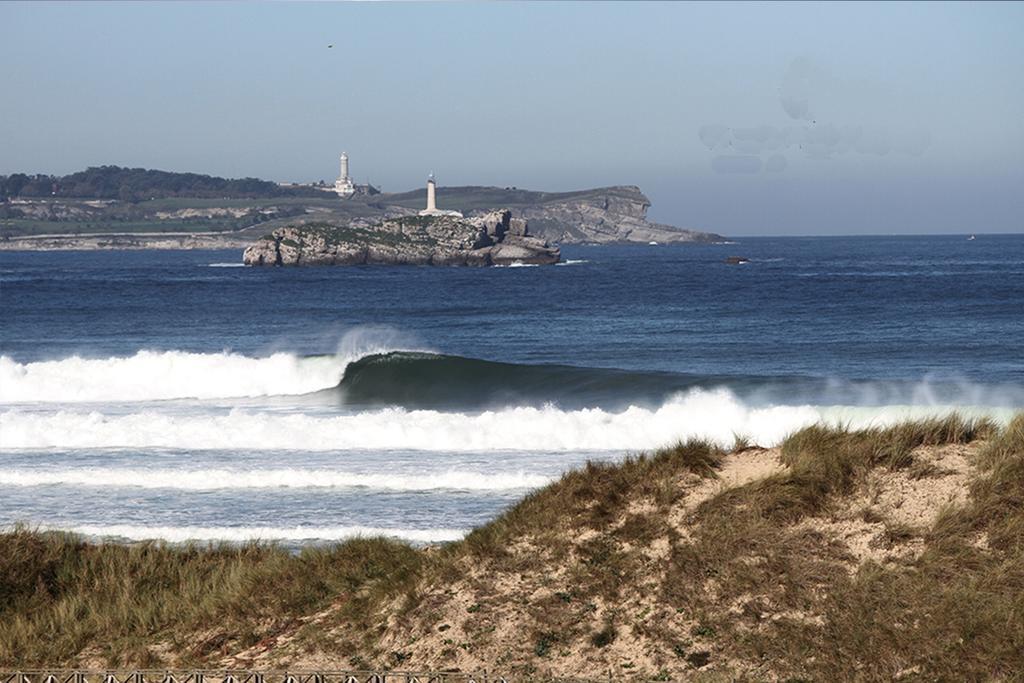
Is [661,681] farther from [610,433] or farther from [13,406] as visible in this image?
[13,406]

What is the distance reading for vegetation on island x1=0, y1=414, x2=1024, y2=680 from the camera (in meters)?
9.35

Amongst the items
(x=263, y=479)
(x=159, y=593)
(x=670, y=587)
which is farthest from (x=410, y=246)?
(x=670, y=587)

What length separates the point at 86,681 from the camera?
384 inches

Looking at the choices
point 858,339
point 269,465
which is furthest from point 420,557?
point 858,339

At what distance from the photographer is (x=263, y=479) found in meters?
21.8

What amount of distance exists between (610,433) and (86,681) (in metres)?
18.7

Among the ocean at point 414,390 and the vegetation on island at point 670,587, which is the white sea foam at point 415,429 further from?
the vegetation on island at point 670,587

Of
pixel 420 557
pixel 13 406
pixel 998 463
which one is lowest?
pixel 13 406

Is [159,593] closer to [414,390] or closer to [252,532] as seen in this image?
[252,532]

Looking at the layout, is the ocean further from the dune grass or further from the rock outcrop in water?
the rock outcrop in water

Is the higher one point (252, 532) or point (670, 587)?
point (670, 587)

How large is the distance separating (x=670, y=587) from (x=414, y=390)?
28.3 metres

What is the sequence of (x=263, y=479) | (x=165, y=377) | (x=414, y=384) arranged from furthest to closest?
1. (x=165, y=377)
2. (x=414, y=384)
3. (x=263, y=479)

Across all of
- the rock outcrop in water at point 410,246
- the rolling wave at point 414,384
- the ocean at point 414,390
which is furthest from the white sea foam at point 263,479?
the rock outcrop in water at point 410,246
